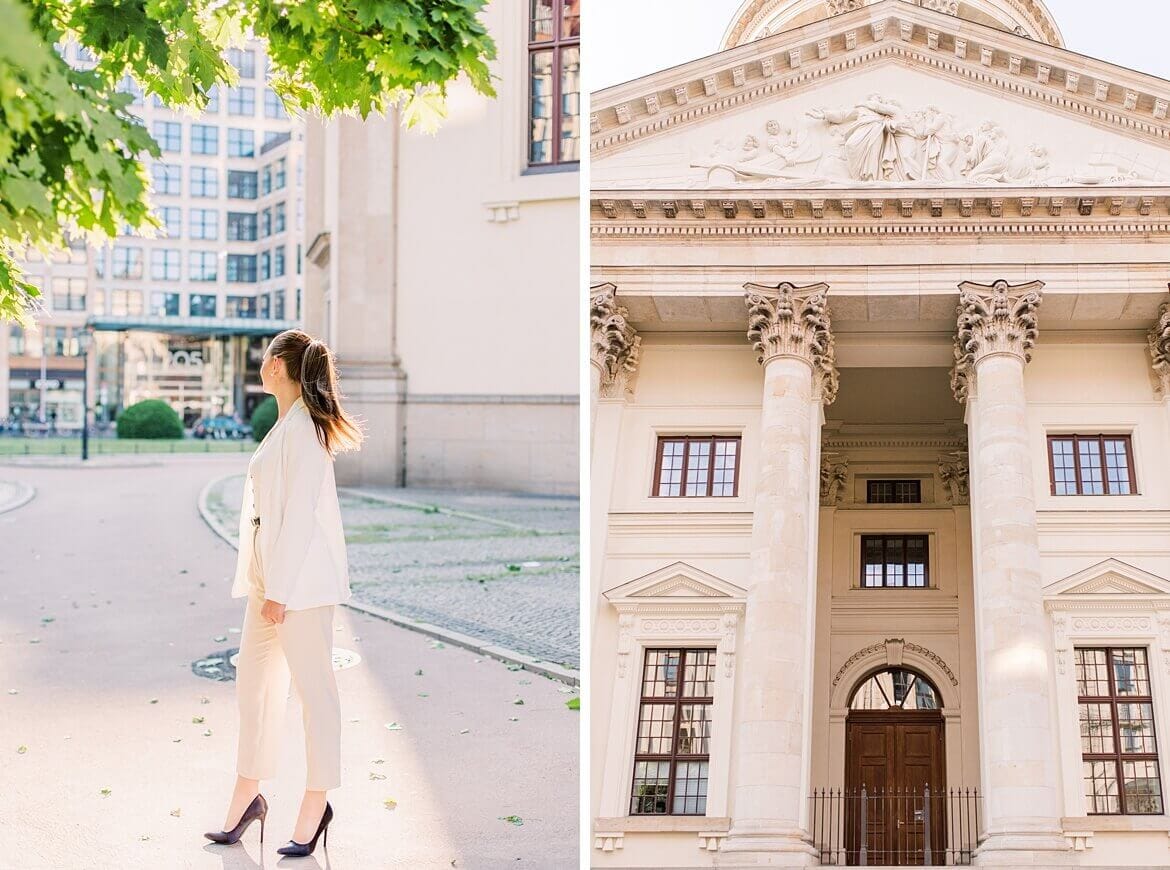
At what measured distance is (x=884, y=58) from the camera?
889 inches

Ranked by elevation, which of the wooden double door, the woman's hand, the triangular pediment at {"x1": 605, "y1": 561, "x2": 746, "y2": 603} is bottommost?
the wooden double door

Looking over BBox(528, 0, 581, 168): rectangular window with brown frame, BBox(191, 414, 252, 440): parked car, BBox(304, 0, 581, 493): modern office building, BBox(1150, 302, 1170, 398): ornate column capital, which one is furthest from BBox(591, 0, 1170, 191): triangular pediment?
BBox(191, 414, 252, 440): parked car

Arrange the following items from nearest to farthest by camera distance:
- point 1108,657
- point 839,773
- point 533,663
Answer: point 533,663 < point 1108,657 < point 839,773

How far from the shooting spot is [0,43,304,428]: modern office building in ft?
246

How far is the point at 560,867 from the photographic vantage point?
572 centimetres

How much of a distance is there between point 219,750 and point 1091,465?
59.5 ft

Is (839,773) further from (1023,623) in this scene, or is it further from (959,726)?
(1023,623)

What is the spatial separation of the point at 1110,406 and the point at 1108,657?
4580 millimetres

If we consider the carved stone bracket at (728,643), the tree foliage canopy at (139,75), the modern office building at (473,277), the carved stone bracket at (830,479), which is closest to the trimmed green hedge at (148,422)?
the modern office building at (473,277)

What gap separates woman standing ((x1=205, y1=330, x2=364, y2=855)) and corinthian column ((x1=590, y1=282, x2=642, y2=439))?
14157 millimetres

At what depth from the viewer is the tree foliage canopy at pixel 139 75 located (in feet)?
13.6

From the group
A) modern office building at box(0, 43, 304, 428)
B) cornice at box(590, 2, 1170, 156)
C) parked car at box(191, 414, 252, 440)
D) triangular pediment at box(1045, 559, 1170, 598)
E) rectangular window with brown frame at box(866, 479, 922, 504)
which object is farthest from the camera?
modern office building at box(0, 43, 304, 428)

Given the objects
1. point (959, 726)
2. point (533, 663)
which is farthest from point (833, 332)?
point (533, 663)

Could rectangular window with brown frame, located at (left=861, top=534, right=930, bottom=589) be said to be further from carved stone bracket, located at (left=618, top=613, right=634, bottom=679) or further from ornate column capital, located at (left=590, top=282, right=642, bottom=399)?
ornate column capital, located at (left=590, top=282, right=642, bottom=399)
